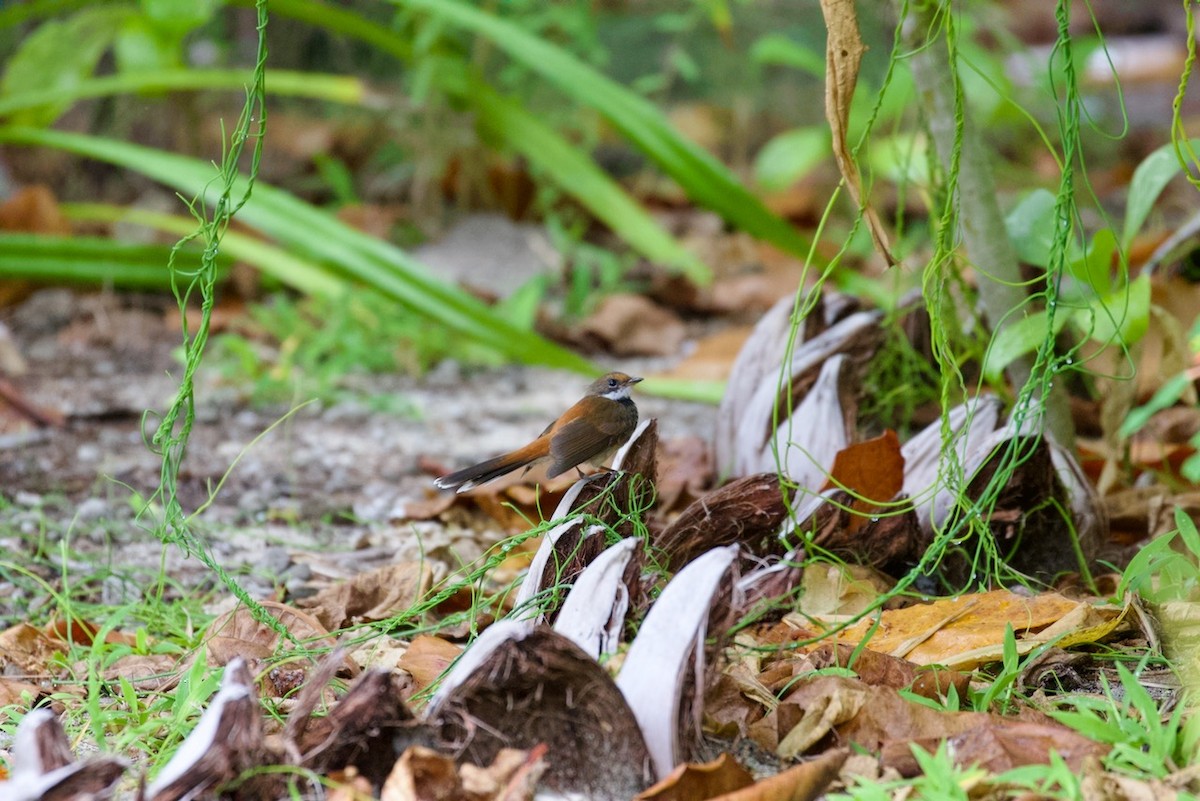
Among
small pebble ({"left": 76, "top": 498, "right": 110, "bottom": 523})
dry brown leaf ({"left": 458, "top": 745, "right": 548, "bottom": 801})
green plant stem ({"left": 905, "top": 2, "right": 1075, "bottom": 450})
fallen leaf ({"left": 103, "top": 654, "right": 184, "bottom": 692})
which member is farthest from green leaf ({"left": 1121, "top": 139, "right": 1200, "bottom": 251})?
small pebble ({"left": 76, "top": 498, "right": 110, "bottom": 523})

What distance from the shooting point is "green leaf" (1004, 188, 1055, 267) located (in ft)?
8.95

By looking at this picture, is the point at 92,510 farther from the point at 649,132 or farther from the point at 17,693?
the point at 649,132

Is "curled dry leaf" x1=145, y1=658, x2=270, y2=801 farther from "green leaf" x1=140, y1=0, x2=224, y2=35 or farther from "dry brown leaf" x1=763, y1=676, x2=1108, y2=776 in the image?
"green leaf" x1=140, y1=0, x2=224, y2=35

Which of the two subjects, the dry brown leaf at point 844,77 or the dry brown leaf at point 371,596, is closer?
the dry brown leaf at point 844,77

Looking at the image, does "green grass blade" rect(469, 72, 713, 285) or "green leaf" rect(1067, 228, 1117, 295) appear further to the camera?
"green grass blade" rect(469, 72, 713, 285)

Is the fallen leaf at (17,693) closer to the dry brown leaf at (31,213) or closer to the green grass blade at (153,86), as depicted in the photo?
the green grass blade at (153,86)

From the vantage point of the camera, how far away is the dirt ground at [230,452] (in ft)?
9.29

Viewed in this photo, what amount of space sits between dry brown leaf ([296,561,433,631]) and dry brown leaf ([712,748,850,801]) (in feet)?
3.08

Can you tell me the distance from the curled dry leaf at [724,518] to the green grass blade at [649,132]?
260 centimetres

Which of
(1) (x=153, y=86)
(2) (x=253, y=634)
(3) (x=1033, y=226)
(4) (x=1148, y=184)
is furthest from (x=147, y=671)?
(1) (x=153, y=86)

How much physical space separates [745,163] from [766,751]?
6053 millimetres

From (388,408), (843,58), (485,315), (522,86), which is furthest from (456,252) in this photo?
(843,58)

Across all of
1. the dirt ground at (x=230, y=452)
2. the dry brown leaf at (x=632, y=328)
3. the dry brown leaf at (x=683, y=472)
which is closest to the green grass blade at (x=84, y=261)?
the dirt ground at (x=230, y=452)

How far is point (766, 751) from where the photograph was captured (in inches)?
69.8
